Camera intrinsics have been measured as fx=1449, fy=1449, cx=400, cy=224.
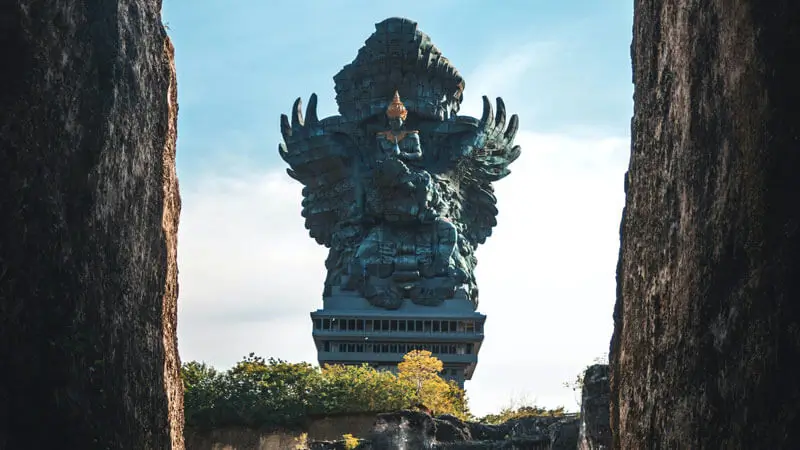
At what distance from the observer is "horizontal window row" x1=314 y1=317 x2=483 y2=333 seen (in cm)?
9712

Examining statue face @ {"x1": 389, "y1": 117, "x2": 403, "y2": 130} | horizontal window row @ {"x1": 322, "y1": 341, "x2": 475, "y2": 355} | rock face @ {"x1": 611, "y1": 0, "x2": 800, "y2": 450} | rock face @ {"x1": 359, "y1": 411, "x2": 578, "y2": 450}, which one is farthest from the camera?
horizontal window row @ {"x1": 322, "y1": 341, "x2": 475, "y2": 355}

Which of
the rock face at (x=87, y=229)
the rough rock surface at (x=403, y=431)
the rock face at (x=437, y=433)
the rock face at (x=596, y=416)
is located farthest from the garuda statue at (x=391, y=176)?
the rock face at (x=87, y=229)

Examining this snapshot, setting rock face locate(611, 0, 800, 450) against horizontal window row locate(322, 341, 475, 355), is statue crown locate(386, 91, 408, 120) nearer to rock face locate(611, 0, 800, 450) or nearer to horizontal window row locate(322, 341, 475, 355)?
horizontal window row locate(322, 341, 475, 355)

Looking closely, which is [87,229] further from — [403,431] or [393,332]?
[393,332]

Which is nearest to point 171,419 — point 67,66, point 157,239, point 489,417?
point 157,239

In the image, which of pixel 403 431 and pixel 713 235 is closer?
pixel 713 235

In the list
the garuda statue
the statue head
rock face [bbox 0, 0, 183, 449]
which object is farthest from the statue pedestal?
rock face [bbox 0, 0, 183, 449]

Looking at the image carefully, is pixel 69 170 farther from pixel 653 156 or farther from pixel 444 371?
pixel 444 371

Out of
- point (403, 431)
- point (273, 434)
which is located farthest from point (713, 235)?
point (273, 434)

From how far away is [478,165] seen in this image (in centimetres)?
9906

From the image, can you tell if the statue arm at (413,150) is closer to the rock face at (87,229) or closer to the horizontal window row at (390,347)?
the horizontal window row at (390,347)

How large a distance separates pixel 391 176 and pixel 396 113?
4194 mm

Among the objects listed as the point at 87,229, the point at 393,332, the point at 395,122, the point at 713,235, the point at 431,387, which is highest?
the point at 395,122

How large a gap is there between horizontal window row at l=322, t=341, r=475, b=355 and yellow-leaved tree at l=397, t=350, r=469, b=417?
18670 millimetres
